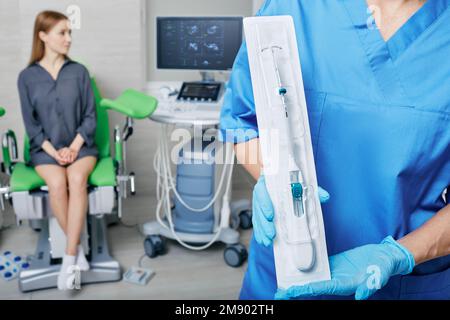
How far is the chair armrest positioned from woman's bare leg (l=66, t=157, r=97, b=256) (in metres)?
0.26

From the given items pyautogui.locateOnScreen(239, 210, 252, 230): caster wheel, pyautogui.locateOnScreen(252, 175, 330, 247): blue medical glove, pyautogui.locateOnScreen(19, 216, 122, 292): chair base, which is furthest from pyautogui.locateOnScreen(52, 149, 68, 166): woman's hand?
pyautogui.locateOnScreen(252, 175, 330, 247): blue medical glove

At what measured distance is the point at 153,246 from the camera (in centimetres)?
212

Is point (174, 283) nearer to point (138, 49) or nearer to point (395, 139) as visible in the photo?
point (138, 49)


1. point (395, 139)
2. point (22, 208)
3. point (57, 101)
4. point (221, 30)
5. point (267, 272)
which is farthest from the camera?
point (221, 30)

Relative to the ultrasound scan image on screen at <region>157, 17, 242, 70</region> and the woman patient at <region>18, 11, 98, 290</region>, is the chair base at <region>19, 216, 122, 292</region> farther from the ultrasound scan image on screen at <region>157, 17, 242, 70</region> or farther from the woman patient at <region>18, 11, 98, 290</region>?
the ultrasound scan image on screen at <region>157, 17, 242, 70</region>

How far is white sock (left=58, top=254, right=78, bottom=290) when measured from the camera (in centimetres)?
181

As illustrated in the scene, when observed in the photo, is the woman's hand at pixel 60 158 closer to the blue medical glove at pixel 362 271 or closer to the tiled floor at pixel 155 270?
the tiled floor at pixel 155 270

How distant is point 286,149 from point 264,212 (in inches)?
3.2

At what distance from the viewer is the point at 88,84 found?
2.01 meters

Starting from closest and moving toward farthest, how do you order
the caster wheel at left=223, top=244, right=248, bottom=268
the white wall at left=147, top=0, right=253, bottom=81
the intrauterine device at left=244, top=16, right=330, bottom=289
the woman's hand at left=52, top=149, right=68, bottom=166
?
the intrauterine device at left=244, top=16, right=330, bottom=289 < the woman's hand at left=52, top=149, right=68, bottom=166 < the caster wheel at left=223, top=244, right=248, bottom=268 < the white wall at left=147, top=0, right=253, bottom=81

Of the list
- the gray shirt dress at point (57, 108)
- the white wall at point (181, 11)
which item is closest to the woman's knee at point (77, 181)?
the gray shirt dress at point (57, 108)

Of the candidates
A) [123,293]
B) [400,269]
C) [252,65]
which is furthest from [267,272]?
[123,293]

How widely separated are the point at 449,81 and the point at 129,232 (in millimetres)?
1911

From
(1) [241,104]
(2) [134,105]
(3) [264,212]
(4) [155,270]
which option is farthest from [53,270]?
(3) [264,212]
